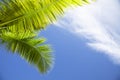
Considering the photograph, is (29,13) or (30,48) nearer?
(29,13)

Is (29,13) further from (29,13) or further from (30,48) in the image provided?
(30,48)

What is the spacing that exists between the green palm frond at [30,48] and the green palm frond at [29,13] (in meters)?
1.22

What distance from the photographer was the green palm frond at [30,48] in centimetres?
994

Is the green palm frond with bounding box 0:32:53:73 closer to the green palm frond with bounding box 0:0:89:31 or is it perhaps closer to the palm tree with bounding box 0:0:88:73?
the palm tree with bounding box 0:0:88:73

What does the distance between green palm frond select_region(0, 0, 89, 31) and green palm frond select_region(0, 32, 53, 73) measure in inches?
47.8

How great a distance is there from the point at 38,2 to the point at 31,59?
2113 millimetres

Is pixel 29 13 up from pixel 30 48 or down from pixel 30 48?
up

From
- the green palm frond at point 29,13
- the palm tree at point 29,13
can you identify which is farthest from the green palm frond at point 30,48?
the green palm frond at point 29,13

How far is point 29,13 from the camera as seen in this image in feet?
28.5

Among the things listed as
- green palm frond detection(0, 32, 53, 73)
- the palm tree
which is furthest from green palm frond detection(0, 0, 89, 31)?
green palm frond detection(0, 32, 53, 73)

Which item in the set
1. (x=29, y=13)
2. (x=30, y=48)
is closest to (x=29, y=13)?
(x=29, y=13)

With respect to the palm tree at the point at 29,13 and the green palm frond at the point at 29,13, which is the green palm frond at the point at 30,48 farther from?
the green palm frond at the point at 29,13

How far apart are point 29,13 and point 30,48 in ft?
5.83

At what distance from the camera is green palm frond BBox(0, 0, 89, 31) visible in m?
8.41
